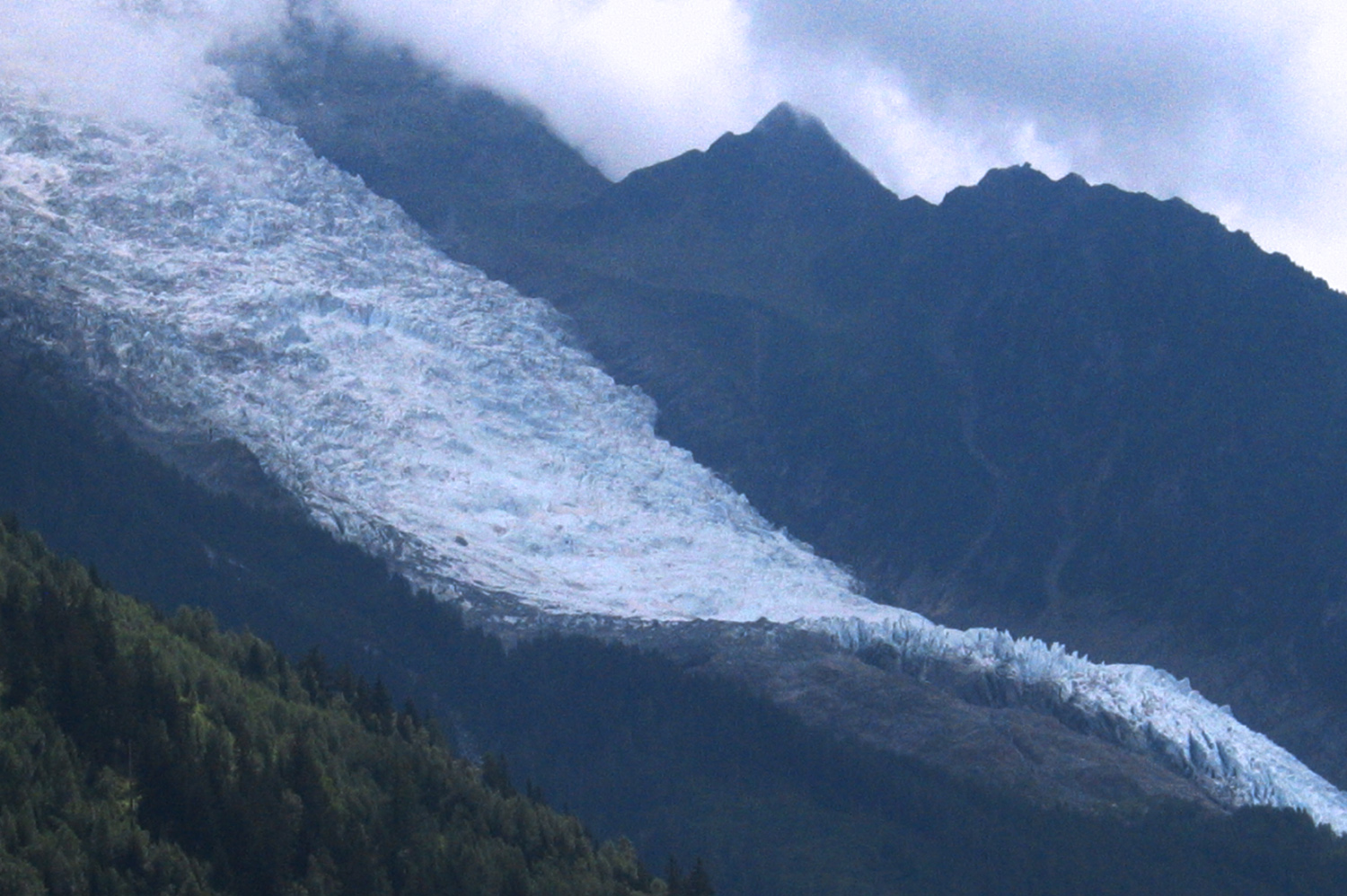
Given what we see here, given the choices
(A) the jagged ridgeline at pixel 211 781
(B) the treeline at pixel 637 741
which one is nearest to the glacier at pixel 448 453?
Answer: (B) the treeline at pixel 637 741

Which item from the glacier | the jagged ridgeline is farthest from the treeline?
the jagged ridgeline

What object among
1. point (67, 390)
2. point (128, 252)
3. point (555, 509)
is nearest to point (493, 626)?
point (555, 509)

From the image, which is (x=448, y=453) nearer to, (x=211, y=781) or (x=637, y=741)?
(x=637, y=741)

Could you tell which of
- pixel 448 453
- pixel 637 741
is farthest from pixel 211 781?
pixel 448 453

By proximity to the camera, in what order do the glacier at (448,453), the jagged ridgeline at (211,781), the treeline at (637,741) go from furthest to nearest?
the glacier at (448,453), the treeline at (637,741), the jagged ridgeline at (211,781)

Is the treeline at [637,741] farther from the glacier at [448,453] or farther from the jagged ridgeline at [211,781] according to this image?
the jagged ridgeline at [211,781]

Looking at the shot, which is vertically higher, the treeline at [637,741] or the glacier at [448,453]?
the glacier at [448,453]

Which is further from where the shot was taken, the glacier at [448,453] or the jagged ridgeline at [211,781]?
the glacier at [448,453]

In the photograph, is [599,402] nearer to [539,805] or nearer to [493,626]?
[493,626]
